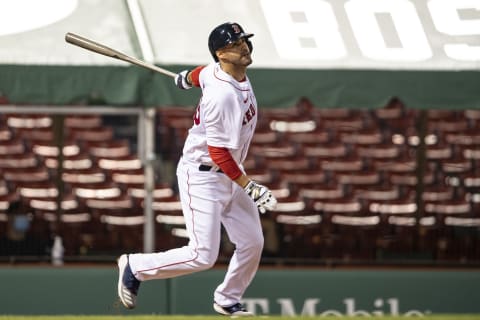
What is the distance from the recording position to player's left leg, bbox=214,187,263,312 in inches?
282

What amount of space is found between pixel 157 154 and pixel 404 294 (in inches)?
A: 89.4

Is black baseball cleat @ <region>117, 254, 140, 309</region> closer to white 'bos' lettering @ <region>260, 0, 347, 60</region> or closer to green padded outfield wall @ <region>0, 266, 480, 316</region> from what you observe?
green padded outfield wall @ <region>0, 266, 480, 316</region>

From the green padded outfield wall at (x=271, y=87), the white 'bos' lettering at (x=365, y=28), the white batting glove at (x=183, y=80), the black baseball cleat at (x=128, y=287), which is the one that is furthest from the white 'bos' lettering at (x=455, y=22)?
the black baseball cleat at (x=128, y=287)

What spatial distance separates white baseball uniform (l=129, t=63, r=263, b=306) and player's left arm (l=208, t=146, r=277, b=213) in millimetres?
40

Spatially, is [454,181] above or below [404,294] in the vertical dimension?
above

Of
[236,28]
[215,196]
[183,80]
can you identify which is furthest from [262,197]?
[183,80]

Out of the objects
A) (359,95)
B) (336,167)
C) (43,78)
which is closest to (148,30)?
(43,78)

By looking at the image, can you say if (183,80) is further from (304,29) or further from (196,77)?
(304,29)

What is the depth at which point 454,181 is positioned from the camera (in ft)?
38.6

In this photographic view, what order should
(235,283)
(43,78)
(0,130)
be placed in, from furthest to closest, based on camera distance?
(0,130) < (43,78) < (235,283)

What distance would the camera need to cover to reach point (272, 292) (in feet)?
33.6

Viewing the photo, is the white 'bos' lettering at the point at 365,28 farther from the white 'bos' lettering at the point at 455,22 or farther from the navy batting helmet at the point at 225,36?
the navy batting helmet at the point at 225,36

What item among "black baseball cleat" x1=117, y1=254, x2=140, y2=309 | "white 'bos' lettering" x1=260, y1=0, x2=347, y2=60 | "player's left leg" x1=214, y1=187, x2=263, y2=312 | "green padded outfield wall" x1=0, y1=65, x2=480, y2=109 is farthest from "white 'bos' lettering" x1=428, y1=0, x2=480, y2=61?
"black baseball cleat" x1=117, y1=254, x2=140, y2=309

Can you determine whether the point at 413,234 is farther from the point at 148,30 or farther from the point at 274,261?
the point at 148,30
